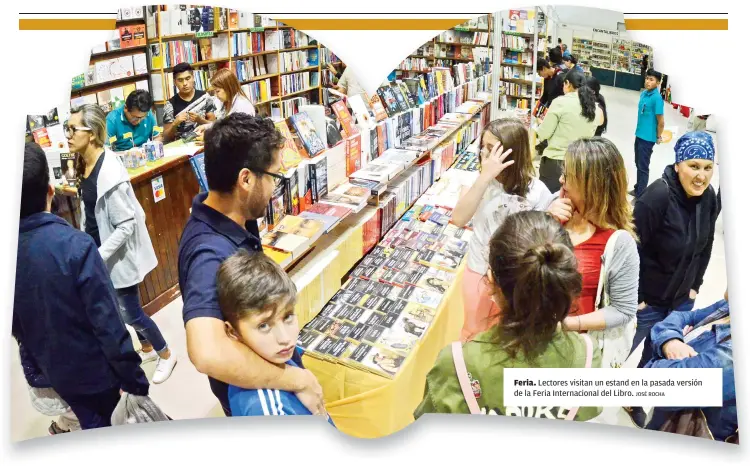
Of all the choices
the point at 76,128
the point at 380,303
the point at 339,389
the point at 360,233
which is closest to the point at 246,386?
the point at 339,389

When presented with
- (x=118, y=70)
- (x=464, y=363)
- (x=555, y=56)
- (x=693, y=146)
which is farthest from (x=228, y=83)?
(x=693, y=146)

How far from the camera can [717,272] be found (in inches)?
73.9

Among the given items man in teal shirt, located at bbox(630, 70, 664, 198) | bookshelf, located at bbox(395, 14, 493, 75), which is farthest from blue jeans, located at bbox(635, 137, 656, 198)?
bookshelf, located at bbox(395, 14, 493, 75)

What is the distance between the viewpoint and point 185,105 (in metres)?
1.91

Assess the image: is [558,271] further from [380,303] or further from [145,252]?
[145,252]

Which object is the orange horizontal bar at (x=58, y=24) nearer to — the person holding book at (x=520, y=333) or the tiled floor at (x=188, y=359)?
the tiled floor at (x=188, y=359)

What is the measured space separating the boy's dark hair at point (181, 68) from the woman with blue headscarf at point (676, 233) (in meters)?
1.44

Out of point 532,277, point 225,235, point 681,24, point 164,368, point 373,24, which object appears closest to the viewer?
point 532,277

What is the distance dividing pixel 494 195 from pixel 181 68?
41.3 inches

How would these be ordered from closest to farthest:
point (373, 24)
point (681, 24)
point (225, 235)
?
point (225, 235) < point (681, 24) < point (373, 24)

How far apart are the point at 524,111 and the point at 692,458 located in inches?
49.6

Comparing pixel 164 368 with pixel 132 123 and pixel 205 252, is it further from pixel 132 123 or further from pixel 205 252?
pixel 132 123

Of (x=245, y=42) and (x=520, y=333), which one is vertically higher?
(x=245, y=42)

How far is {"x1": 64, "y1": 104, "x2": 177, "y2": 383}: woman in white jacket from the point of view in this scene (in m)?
1.79
